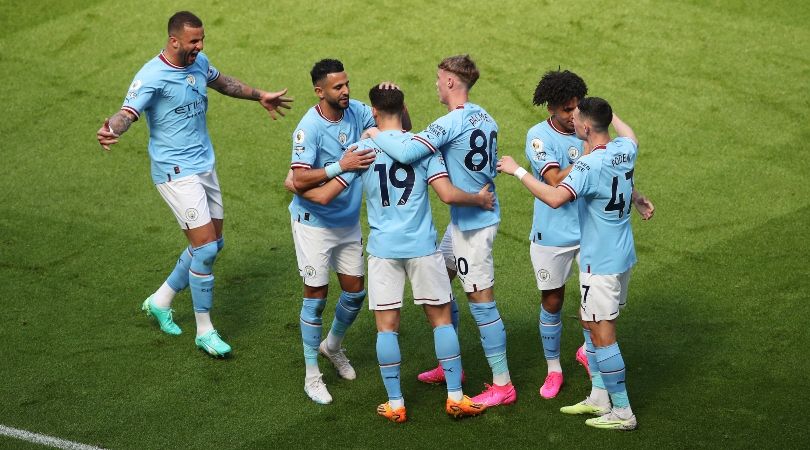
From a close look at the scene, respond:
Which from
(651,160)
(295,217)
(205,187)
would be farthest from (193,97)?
(651,160)

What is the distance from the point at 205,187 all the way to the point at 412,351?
205 cm

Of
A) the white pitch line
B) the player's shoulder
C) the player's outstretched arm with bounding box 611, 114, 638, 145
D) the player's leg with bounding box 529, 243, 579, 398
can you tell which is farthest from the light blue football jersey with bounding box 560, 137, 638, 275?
the white pitch line

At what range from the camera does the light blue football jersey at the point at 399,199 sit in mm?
7230

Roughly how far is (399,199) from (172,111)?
2305mm

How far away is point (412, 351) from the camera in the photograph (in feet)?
28.7

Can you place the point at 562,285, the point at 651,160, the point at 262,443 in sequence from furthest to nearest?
1. the point at 651,160
2. the point at 562,285
3. the point at 262,443

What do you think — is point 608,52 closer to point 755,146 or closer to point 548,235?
point 755,146

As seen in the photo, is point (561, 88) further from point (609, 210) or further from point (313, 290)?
point (313, 290)

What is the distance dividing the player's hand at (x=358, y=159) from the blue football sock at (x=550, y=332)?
1.77 metres

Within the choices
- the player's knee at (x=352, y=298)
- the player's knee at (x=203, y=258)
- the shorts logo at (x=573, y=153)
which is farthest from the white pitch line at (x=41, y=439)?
the shorts logo at (x=573, y=153)

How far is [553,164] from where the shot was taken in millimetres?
7582

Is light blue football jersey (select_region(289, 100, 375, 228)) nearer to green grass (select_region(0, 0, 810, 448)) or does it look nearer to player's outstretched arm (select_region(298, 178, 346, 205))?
player's outstretched arm (select_region(298, 178, 346, 205))

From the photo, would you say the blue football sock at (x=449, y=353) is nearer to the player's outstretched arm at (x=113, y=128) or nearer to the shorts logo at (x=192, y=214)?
the shorts logo at (x=192, y=214)

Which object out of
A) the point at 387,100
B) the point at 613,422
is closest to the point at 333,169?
the point at 387,100
